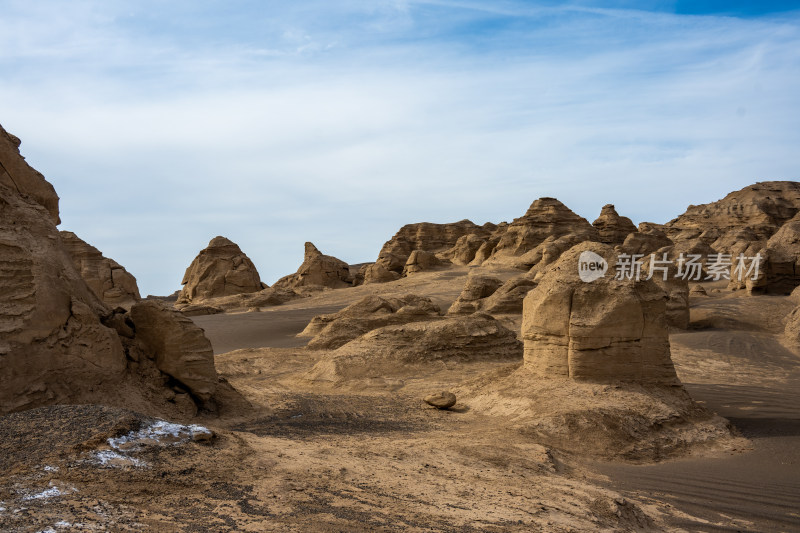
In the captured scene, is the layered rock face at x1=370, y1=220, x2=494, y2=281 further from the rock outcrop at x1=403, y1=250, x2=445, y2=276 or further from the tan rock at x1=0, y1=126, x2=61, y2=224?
the tan rock at x1=0, y1=126, x2=61, y2=224

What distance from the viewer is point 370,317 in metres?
17.9

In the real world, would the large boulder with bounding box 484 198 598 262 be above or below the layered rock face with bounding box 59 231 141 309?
above

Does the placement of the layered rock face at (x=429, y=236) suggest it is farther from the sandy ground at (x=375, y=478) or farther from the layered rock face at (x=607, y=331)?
the sandy ground at (x=375, y=478)

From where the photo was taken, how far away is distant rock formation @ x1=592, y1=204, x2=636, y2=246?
137 ft

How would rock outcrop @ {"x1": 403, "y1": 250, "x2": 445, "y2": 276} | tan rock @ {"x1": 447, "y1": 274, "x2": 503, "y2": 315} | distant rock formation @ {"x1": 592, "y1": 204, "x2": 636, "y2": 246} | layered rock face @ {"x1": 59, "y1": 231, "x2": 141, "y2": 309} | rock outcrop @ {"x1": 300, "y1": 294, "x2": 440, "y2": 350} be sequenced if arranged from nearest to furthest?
rock outcrop @ {"x1": 300, "y1": 294, "x2": 440, "y2": 350}, tan rock @ {"x1": 447, "y1": 274, "x2": 503, "y2": 315}, layered rock face @ {"x1": 59, "y1": 231, "x2": 141, "y2": 309}, rock outcrop @ {"x1": 403, "y1": 250, "x2": 445, "y2": 276}, distant rock formation @ {"x1": 592, "y1": 204, "x2": 636, "y2": 246}

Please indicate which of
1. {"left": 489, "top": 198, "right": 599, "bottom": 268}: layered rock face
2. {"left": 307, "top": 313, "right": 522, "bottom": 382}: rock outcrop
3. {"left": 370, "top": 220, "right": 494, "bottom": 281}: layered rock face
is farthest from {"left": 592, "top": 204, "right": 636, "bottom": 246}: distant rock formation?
{"left": 307, "top": 313, "right": 522, "bottom": 382}: rock outcrop

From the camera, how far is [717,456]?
778 cm

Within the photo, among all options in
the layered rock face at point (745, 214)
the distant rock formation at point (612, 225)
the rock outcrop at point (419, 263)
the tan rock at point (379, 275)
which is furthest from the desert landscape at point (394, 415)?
the layered rock face at point (745, 214)

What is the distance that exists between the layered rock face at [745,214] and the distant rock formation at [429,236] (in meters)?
14.3

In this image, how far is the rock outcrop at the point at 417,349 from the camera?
13.4m

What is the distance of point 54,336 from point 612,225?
128ft

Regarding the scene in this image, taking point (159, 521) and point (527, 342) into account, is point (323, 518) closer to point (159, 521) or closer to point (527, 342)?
point (159, 521)

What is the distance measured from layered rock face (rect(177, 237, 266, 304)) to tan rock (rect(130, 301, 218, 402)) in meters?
26.9

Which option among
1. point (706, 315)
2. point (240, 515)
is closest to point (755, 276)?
point (706, 315)
